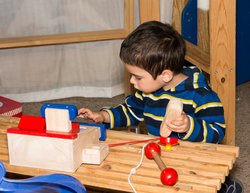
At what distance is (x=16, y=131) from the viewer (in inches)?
38.5

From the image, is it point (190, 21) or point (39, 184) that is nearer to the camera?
point (39, 184)

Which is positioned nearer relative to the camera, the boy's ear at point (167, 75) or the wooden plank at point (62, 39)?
the boy's ear at point (167, 75)

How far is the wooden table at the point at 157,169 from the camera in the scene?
905 millimetres

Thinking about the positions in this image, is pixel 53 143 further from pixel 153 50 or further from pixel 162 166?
pixel 153 50

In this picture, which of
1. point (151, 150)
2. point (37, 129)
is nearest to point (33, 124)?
point (37, 129)

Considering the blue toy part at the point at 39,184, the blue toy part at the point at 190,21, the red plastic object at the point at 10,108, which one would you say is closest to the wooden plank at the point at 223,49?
the blue toy part at the point at 190,21

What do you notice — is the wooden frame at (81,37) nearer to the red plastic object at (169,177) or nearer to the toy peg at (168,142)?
the toy peg at (168,142)

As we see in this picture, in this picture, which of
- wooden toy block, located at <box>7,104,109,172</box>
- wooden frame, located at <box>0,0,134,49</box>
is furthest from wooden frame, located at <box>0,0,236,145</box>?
wooden toy block, located at <box>7,104,109,172</box>

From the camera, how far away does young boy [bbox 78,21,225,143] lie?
46.6 inches

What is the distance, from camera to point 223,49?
4.63 feet

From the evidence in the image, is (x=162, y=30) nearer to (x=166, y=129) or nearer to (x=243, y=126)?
(x=166, y=129)

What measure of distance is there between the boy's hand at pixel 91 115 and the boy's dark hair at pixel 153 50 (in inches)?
6.4

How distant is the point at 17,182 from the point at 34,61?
1.61 metres

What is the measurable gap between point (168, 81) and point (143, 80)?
0.07 metres
